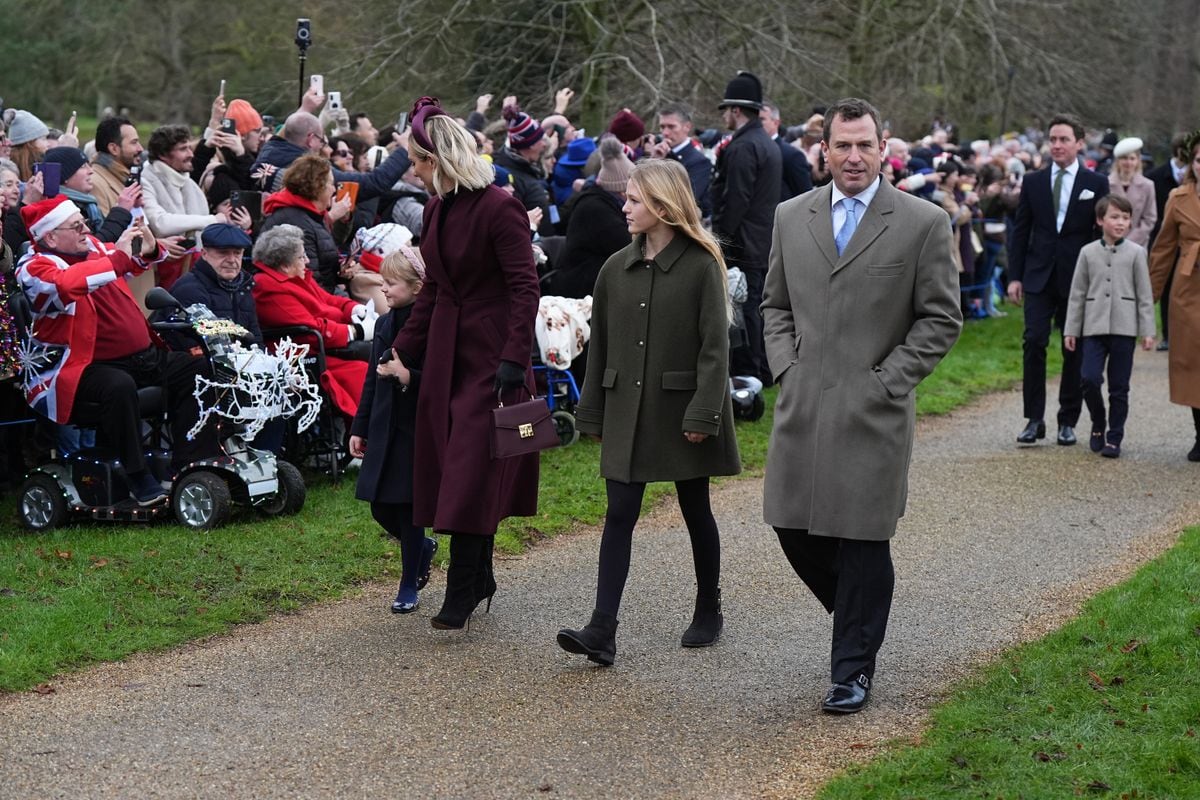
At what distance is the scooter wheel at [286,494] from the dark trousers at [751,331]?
4.22 meters

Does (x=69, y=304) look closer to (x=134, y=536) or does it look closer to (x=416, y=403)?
(x=134, y=536)

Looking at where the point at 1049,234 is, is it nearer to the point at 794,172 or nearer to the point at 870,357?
the point at 794,172

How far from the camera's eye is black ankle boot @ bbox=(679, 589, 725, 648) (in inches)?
245

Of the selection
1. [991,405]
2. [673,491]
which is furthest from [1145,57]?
[673,491]

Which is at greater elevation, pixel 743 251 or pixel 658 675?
pixel 743 251

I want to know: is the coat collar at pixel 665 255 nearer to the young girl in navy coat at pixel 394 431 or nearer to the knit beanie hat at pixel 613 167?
the young girl in navy coat at pixel 394 431

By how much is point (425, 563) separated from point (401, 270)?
1.28m

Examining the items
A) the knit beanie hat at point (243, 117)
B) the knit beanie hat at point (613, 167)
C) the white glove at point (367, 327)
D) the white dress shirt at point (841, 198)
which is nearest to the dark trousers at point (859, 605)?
the white dress shirt at point (841, 198)

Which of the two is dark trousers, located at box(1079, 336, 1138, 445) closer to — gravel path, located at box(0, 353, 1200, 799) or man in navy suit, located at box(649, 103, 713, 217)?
gravel path, located at box(0, 353, 1200, 799)

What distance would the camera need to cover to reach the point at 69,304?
7953mm

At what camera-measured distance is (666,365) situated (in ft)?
19.6

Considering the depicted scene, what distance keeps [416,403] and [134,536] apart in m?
2.22

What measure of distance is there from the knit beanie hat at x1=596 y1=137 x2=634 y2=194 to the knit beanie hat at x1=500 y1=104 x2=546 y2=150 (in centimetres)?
131

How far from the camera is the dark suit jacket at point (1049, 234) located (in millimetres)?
10633
